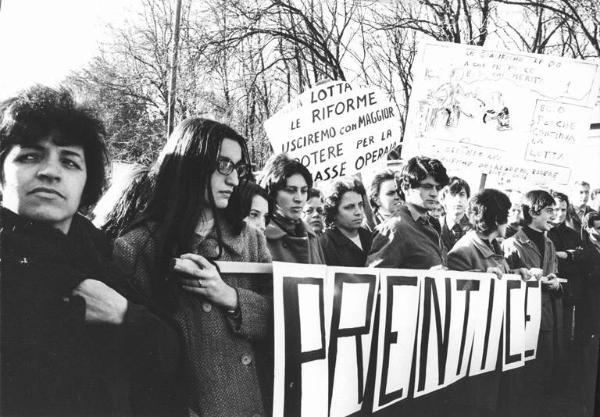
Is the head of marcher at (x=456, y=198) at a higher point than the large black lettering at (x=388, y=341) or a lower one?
higher

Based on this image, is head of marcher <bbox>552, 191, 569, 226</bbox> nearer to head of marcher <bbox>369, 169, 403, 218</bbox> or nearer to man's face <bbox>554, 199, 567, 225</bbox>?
man's face <bbox>554, 199, 567, 225</bbox>

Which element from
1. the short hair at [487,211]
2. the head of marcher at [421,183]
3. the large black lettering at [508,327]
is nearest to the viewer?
the head of marcher at [421,183]

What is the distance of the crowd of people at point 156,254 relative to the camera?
70.1 inches

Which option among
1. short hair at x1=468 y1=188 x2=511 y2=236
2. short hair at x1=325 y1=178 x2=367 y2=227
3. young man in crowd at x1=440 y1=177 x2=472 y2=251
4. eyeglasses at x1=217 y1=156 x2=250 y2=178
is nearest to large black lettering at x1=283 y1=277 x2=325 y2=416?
short hair at x1=325 y1=178 x2=367 y2=227

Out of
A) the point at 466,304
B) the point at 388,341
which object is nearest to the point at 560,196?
the point at 466,304

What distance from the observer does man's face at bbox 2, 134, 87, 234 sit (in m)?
1.76

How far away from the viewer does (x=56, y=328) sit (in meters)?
1.81

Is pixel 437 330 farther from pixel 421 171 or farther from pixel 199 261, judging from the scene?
pixel 199 261

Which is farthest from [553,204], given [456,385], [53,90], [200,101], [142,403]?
[53,90]

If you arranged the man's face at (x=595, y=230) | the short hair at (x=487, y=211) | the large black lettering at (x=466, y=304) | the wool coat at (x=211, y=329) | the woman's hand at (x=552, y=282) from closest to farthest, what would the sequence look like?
1. the wool coat at (x=211, y=329)
2. the large black lettering at (x=466, y=304)
3. the short hair at (x=487, y=211)
4. the woman's hand at (x=552, y=282)
5. the man's face at (x=595, y=230)

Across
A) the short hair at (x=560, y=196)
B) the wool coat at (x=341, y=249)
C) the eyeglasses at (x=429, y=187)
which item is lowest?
the wool coat at (x=341, y=249)

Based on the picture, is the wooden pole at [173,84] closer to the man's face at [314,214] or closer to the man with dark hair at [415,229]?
the man's face at [314,214]

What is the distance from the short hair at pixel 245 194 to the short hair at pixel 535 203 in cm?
189

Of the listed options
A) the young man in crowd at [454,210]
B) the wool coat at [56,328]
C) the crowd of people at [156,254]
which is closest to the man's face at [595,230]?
the young man in crowd at [454,210]
